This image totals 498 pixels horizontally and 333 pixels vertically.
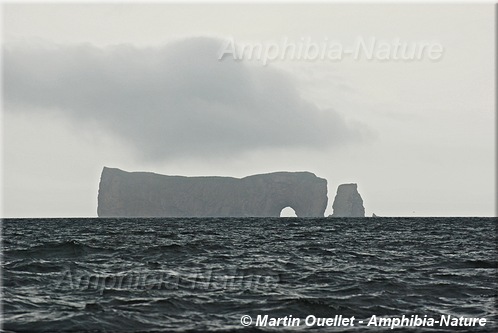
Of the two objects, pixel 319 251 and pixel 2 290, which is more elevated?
pixel 319 251

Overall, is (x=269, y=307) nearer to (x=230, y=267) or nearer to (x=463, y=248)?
(x=230, y=267)

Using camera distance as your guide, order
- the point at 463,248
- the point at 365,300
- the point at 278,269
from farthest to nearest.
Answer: the point at 463,248, the point at 278,269, the point at 365,300

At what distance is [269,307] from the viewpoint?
13.2 meters

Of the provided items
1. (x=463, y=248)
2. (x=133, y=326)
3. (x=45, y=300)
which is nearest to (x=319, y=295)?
(x=133, y=326)

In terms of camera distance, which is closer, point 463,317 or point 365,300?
point 463,317

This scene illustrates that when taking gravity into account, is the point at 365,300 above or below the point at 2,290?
above

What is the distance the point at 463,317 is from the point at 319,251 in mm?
15026

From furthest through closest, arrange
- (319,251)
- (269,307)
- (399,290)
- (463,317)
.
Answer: (319,251) → (399,290) → (269,307) → (463,317)

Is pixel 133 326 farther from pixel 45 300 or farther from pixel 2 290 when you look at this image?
pixel 2 290

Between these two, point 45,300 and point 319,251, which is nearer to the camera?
point 45,300

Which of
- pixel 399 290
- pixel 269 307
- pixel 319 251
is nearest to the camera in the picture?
pixel 269 307

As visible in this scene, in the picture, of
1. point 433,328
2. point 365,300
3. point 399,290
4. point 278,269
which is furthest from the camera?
point 278,269

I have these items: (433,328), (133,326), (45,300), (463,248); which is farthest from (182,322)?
(463,248)

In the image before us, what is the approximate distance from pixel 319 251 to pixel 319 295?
12.7 meters
